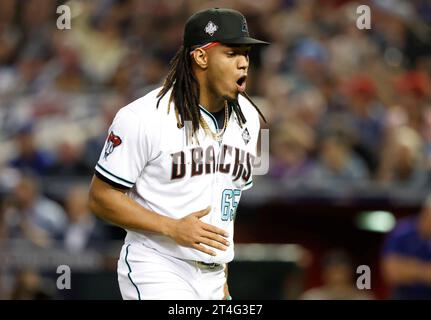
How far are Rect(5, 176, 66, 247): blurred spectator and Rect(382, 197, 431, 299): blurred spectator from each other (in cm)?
296

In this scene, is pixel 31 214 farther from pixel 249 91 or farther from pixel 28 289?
pixel 249 91

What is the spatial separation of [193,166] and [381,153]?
16.5 ft

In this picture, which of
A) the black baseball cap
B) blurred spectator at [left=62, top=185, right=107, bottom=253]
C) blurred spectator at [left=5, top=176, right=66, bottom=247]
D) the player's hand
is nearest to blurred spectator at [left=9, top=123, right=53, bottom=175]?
blurred spectator at [left=5, top=176, right=66, bottom=247]

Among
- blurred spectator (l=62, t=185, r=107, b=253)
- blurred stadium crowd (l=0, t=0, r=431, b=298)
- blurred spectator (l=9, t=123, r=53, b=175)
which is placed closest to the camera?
blurred spectator (l=62, t=185, r=107, b=253)

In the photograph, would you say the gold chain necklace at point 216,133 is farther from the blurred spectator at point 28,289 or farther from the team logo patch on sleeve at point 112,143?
the blurred spectator at point 28,289

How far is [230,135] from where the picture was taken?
4922 millimetres

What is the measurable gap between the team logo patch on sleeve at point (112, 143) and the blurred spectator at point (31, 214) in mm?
4573

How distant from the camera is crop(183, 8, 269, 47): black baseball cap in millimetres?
4664

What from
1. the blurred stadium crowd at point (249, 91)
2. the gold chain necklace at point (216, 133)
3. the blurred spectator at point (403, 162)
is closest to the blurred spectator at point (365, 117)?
the blurred stadium crowd at point (249, 91)

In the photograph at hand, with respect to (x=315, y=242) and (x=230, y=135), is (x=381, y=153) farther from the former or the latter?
(x=230, y=135)

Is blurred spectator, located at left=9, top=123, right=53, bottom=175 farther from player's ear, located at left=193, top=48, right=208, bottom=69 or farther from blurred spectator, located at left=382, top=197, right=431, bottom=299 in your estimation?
player's ear, located at left=193, top=48, right=208, bottom=69

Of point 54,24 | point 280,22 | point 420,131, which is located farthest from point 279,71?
point 54,24

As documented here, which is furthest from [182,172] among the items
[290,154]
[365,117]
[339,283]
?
[365,117]

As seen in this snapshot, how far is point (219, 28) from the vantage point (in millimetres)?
4676
